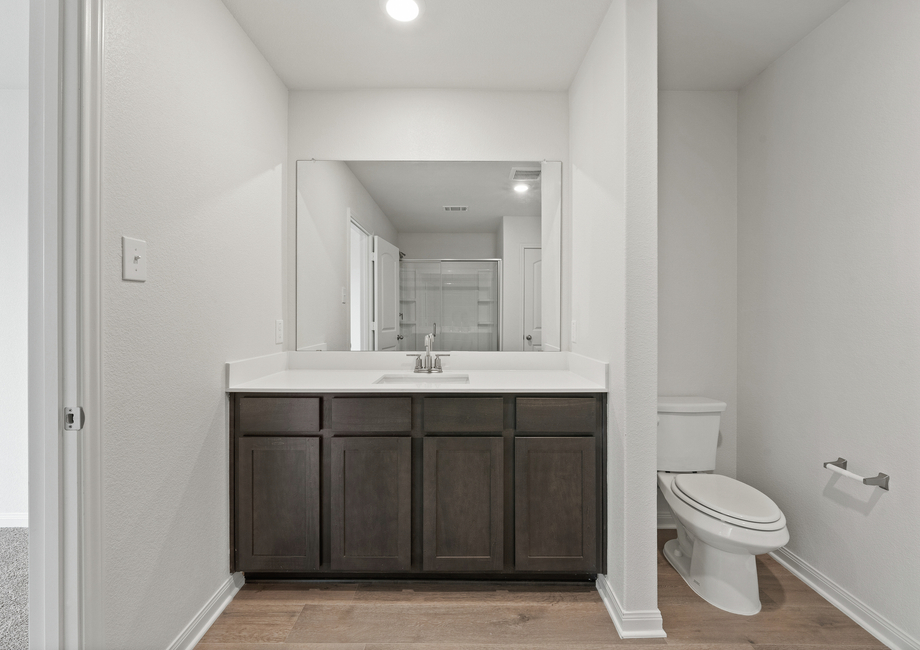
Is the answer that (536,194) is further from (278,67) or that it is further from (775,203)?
(278,67)

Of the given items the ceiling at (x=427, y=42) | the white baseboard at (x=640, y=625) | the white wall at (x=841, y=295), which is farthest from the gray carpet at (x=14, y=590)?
the white wall at (x=841, y=295)

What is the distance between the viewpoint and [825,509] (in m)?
1.99

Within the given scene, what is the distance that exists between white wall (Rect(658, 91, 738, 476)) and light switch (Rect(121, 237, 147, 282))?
2360 mm

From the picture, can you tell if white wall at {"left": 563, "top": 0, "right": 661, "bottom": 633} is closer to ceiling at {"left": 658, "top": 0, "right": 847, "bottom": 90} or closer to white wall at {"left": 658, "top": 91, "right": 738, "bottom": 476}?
ceiling at {"left": 658, "top": 0, "right": 847, "bottom": 90}

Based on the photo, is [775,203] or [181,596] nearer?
[181,596]

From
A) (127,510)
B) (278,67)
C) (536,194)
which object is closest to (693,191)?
(536,194)

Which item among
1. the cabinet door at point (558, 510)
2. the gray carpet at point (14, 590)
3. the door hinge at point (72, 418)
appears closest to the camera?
the door hinge at point (72, 418)

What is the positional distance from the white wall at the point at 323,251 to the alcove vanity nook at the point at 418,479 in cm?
63

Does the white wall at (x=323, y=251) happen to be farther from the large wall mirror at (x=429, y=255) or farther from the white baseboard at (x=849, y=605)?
the white baseboard at (x=849, y=605)

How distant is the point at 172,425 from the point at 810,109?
287 cm

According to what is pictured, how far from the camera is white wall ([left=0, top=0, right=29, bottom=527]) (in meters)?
2.53

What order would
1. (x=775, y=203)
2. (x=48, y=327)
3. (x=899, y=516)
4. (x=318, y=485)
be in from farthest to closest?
(x=775, y=203)
(x=318, y=485)
(x=899, y=516)
(x=48, y=327)

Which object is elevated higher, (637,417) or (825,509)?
(637,417)

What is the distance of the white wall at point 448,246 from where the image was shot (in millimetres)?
2605
